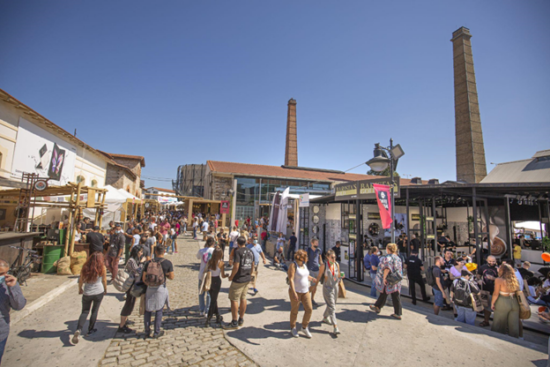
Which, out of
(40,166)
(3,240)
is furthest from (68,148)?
(3,240)

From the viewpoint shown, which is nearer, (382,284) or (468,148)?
(382,284)

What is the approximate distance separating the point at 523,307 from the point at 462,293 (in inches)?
37.0

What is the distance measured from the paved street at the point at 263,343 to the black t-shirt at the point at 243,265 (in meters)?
0.93

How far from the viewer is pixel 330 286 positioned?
511 cm

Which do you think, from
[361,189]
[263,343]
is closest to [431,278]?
[361,189]

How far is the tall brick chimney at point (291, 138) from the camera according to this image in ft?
136

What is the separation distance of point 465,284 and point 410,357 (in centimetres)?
251

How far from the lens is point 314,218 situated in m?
13.7

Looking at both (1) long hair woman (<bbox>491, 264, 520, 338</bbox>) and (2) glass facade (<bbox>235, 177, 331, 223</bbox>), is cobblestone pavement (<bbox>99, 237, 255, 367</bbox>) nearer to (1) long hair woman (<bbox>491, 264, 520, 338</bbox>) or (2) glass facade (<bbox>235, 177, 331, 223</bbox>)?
(1) long hair woman (<bbox>491, 264, 520, 338</bbox>)

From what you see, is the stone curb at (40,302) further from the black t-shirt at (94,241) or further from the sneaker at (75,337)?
the sneaker at (75,337)

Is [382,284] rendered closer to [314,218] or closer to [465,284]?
[465,284]

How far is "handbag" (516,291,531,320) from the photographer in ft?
16.2

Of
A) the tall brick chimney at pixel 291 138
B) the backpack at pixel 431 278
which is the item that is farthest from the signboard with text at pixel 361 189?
the tall brick chimney at pixel 291 138

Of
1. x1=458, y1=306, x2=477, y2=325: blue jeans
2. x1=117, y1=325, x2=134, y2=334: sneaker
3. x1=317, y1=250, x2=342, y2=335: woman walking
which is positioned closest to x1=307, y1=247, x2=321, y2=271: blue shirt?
x1=317, y1=250, x2=342, y2=335: woman walking
